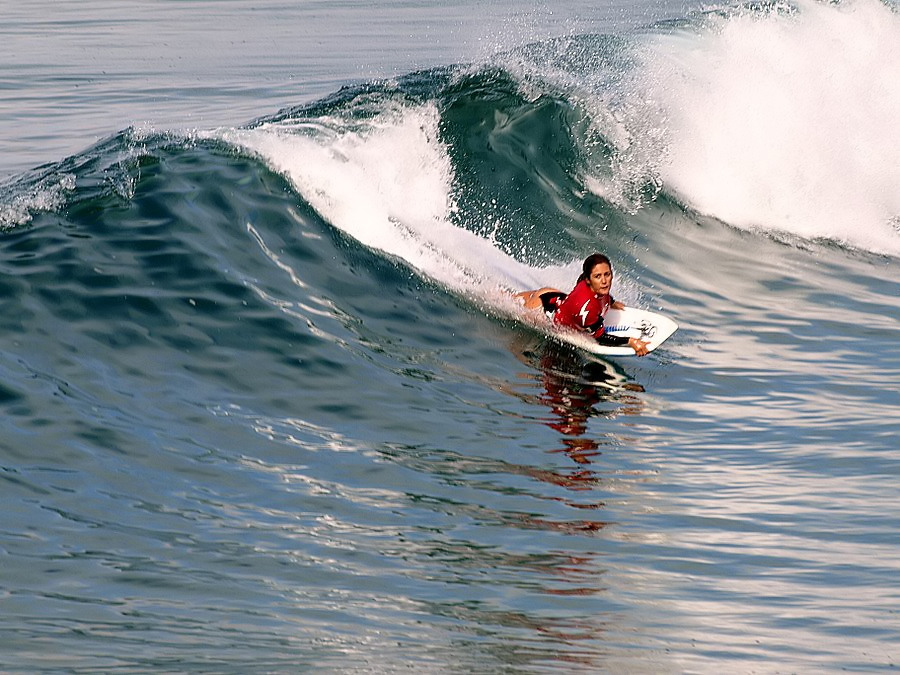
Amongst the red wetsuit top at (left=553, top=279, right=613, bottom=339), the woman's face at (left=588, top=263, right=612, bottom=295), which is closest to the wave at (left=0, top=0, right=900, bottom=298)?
the red wetsuit top at (left=553, top=279, right=613, bottom=339)

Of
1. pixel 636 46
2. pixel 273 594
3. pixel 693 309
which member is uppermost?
pixel 636 46

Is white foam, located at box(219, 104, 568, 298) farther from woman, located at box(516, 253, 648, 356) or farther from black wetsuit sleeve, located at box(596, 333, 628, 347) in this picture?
black wetsuit sleeve, located at box(596, 333, 628, 347)

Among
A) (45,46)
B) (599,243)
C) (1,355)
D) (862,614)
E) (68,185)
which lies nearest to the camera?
(862,614)

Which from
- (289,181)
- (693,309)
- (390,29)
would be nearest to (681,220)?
(693,309)

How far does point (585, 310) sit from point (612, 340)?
336 mm

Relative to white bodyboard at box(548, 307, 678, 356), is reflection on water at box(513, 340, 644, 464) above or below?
below

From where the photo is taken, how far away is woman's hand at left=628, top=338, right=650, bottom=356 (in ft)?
34.2

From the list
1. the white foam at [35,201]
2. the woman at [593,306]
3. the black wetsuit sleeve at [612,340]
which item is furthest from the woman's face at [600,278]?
the white foam at [35,201]

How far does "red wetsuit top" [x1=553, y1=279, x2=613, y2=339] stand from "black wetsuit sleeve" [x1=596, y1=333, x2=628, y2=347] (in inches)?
1.5

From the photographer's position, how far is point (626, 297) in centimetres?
1223

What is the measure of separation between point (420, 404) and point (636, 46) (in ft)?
41.7

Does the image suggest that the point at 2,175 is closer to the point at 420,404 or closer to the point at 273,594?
the point at 420,404

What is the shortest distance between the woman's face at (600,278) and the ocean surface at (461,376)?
0.57m

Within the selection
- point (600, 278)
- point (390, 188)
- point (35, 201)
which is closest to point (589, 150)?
point (390, 188)
